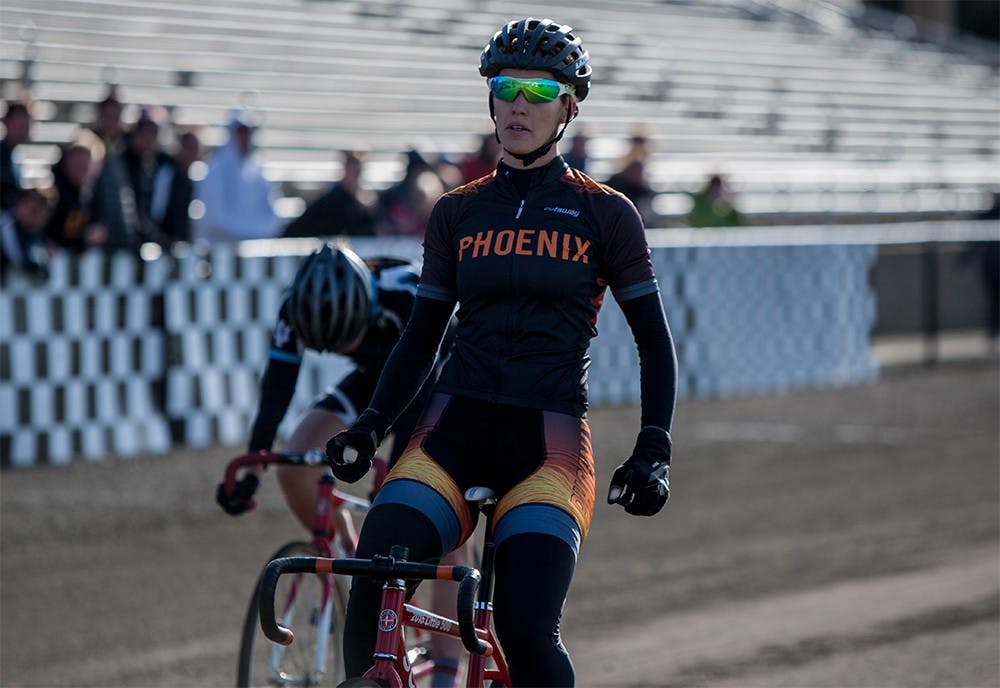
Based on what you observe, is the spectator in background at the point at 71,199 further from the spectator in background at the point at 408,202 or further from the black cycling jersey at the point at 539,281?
the black cycling jersey at the point at 539,281

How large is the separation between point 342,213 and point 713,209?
219 inches

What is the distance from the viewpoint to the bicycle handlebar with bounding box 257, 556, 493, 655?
399 centimetres

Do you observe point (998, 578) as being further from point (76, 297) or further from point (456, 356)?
point (76, 297)

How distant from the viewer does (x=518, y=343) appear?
4.57 meters

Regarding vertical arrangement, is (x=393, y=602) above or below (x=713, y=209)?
below

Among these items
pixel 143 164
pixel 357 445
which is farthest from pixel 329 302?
pixel 143 164

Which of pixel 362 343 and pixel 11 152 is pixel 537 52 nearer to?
pixel 362 343

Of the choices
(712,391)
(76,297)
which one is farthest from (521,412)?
(712,391)

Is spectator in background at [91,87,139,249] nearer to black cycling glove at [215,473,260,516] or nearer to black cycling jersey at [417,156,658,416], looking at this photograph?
black cycling glove at [215,473,260,516]

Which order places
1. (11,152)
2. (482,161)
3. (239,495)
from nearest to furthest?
(239,495) → (11,152) → (482,161)

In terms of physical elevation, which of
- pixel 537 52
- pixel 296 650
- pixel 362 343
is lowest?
pixel 296 650

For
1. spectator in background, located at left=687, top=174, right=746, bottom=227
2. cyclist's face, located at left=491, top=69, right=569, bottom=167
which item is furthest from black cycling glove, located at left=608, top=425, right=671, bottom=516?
spectator in background, located at left=687, top=174, right=746, bottom=227

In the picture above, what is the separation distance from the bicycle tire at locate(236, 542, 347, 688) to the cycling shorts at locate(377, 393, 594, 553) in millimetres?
1431

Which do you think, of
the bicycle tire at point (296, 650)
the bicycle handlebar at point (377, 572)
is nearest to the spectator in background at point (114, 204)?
the bicycle tire at point (296, 650)
